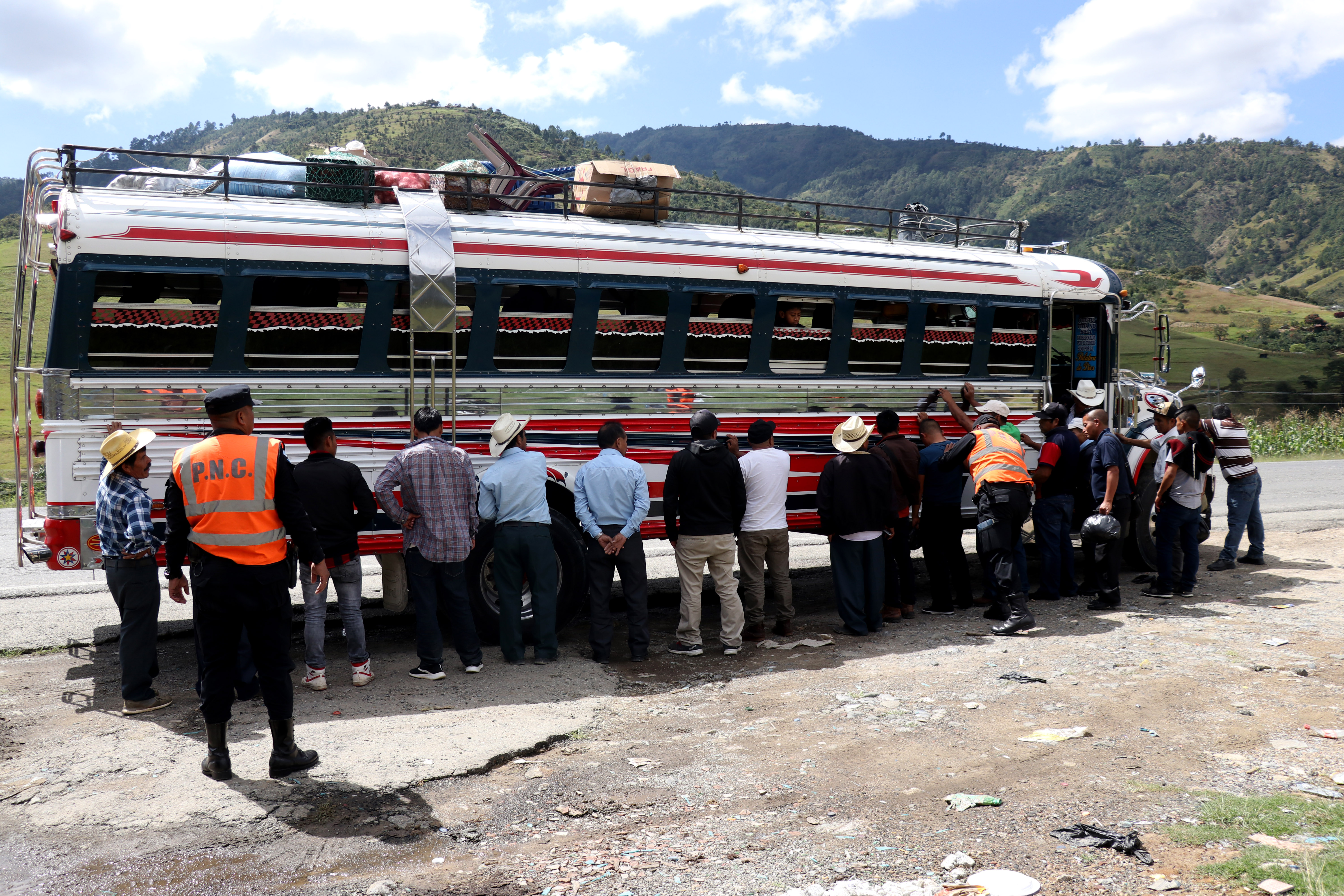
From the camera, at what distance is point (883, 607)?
9.43 meters

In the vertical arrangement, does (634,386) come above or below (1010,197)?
below

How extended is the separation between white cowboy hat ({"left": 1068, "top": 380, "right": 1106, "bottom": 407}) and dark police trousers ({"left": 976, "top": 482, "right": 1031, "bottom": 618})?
2506mm

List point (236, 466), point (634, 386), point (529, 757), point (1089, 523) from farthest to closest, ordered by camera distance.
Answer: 1. point (1089, 523)
2. point (634, 386)
3. point (529, 757)
4. point (236, 466)

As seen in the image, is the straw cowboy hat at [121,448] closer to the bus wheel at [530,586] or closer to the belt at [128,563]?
the belt at [128,563]

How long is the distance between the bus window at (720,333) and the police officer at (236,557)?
420 centimetres

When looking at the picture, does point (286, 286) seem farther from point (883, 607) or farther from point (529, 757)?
point (883, 607)

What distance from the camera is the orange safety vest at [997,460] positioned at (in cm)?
891

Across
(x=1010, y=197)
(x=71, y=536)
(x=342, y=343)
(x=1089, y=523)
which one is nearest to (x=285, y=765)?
(x=71, y=536)

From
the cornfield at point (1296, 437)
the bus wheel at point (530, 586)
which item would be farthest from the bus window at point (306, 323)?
the cornfield at point (1296, 437)

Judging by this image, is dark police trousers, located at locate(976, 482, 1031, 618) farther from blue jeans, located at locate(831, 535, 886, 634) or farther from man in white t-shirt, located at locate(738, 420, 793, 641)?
man in white t-shirt, located at locate(738, 420, 793, 641)

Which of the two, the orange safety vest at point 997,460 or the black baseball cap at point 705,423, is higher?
the black baseball cap at point 705,423

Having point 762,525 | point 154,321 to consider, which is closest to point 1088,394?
point 762,525

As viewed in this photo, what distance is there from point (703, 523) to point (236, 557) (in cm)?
377

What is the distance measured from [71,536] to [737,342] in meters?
5.47
